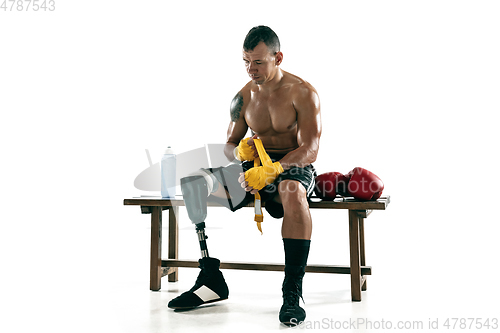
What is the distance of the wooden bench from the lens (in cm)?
261

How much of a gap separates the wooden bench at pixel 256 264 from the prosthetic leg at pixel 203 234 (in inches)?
4.9

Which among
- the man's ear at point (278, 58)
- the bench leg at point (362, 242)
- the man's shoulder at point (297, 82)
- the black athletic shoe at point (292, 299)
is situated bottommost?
the black athletic shoe at point (292, 299)

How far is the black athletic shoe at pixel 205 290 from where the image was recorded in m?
2.53

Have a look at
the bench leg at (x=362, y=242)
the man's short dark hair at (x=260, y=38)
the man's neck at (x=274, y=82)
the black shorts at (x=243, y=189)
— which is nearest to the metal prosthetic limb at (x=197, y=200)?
the black shorts at (x=243, y=189)

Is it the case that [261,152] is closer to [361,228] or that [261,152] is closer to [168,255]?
[361,228]

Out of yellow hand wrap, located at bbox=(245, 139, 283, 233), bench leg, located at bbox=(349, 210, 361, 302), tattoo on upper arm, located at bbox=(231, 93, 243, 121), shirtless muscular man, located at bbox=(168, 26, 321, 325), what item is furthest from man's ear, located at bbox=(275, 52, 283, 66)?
bench leg, located at bbox=(349, 210, 361, 302)

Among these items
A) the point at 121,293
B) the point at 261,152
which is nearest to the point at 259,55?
the point at 261,152

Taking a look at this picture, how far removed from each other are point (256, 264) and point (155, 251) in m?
0.57

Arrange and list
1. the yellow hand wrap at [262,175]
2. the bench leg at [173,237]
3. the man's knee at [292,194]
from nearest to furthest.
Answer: the man's knee at [292,194]
the yellow hand wrap at [262,175]
the bench leg at [173,237]

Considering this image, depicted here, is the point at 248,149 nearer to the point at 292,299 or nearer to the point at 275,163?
the point at 275,163

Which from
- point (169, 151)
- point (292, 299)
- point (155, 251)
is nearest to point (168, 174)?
point (169, 151)

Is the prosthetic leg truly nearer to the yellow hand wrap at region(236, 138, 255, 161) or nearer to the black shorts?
the black shorts

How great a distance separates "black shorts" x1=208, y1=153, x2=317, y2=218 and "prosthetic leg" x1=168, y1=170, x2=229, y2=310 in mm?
79

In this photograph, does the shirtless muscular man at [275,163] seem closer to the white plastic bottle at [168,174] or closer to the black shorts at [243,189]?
the black shorts at [243,189]
